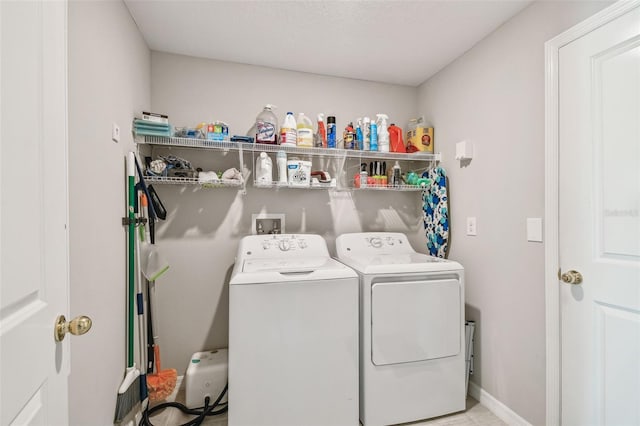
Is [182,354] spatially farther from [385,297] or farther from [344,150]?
[344,150]

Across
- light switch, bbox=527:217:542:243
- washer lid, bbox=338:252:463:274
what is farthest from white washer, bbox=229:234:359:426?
light switch, bbox=527:217:542:243

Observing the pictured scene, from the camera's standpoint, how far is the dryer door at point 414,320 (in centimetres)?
171

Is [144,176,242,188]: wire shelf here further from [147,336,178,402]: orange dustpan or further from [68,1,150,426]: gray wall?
[147,336,178,402]: orange dustpan

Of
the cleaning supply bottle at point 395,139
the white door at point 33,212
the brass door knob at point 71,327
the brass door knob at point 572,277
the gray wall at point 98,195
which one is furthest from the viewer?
the cleaning supply bottle at point 395,139

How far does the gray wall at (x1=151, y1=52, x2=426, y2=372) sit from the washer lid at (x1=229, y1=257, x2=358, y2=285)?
0.55m

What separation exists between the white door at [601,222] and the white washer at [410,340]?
52 centimetres

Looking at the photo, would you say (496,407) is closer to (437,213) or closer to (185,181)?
(437,213)

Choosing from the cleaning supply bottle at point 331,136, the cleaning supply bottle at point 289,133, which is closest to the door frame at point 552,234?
the cleaning supply bottle at point 331,136

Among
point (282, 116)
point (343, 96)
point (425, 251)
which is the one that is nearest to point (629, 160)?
point (425, 251)

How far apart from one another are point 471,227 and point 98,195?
2.16 metres

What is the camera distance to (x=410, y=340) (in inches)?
68.5

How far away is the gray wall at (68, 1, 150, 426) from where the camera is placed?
116 cm

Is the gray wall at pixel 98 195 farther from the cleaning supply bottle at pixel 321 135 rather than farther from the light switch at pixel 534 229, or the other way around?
the light switch at pixel 534 229

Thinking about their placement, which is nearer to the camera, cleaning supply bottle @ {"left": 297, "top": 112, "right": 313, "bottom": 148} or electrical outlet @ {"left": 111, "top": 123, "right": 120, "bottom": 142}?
electrical outlet @ {"left": 111, "top": 123, "right": 120, "bottom": 142}
